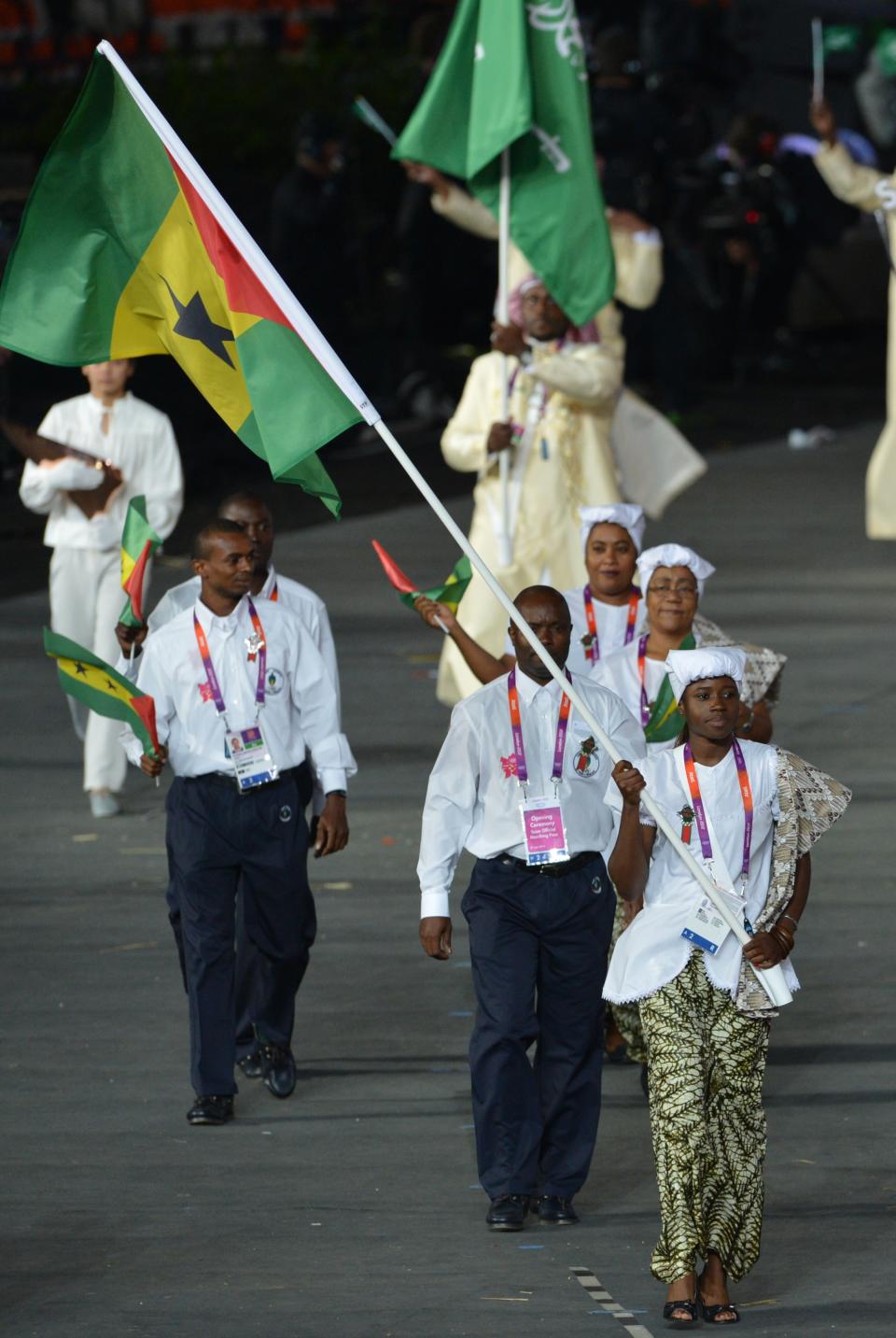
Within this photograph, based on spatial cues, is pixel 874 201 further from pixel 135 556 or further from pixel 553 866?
pixel 553 866

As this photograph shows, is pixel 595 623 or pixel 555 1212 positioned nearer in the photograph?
pixel 555 1212

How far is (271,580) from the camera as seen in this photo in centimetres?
882

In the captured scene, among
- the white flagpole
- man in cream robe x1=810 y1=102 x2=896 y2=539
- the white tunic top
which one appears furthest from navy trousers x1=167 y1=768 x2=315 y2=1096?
man in cream robe x1=810 y1=102 x2=896 y2=539

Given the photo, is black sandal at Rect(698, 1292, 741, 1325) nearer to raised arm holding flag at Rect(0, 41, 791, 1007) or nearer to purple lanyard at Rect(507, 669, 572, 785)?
raised arm holding flag at Rect(0, 41, 791, 1007)

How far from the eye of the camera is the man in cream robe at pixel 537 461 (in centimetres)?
1270

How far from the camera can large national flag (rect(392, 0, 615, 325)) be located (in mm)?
12742

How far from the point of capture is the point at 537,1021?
757 cm

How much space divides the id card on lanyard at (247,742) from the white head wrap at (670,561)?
112cm

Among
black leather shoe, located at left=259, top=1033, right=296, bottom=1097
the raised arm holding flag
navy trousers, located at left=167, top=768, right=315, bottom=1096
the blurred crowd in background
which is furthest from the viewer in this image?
the blurred crowd in background

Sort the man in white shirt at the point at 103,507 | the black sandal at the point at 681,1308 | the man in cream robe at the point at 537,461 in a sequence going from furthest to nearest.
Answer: the man in cream robe at the point at 537,461 < the man in white shirt at the point at 103,507 < the black sandal at the point at 681,1308

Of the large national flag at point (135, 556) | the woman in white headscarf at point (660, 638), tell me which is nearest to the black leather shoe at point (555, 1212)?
the woman in white headscarf at point (660, 638)

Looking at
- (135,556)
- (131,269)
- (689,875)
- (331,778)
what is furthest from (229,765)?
(689,875)

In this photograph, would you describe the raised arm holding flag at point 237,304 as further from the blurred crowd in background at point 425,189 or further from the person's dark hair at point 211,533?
the blurred crowd in background at point 425,189

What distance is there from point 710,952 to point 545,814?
72 centimetres
